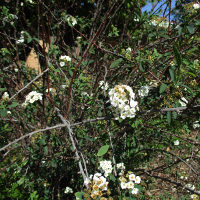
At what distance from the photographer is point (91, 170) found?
7.18ft

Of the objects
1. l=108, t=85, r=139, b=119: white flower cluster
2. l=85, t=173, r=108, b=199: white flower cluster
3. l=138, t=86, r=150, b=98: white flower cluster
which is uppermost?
l=138, t=86, r=150, b=98: white flower cluster

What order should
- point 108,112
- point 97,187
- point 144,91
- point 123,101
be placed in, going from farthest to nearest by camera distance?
point 108,112 < point 144,91 < point 123,101 < point 97,187

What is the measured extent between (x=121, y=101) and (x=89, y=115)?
106 centimetres

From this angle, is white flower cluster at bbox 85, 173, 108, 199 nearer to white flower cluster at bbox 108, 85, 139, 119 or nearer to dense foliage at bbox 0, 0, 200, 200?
dense foliage at bbox 0, 0, 200, 200

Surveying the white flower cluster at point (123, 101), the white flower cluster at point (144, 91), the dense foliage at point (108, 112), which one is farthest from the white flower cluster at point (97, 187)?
the white flower cluster at point (144, 91)

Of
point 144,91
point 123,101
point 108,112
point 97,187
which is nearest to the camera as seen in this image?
point 97,187

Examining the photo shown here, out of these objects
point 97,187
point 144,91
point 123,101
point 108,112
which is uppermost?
point 144,91

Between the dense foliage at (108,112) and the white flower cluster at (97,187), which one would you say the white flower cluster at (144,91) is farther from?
the white flower cluster at (97,187)

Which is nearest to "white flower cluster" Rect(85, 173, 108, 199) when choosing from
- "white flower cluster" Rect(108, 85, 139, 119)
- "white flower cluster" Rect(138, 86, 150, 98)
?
"white flower cluster" Rect(108, 85, 139, 119)

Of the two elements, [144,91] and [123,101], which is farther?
[144,91]

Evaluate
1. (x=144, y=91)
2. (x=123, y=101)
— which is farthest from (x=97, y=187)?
(x=144, y=91)

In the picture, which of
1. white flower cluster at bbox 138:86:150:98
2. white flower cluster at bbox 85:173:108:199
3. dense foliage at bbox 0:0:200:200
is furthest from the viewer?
white flower cluster at bbox 138:86:150:98

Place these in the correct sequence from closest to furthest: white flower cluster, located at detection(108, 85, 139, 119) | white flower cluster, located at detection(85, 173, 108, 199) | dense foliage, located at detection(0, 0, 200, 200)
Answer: white flower cluster, located at detection(85, 173, 108, 199), white flower cluster, located at detection(108, 85, 139, 119), dense foliage, located at detection(0, 0, 200, 200)

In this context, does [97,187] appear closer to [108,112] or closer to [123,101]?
[123,101]
